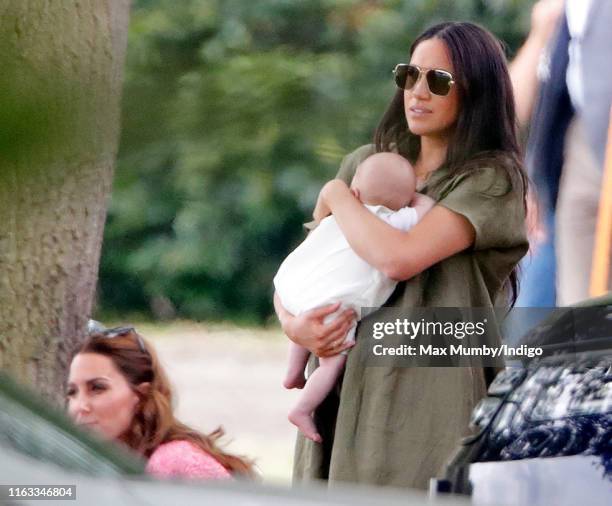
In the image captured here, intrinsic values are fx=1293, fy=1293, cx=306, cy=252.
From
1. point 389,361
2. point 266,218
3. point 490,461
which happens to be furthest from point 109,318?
point 389,361

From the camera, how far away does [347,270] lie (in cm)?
346

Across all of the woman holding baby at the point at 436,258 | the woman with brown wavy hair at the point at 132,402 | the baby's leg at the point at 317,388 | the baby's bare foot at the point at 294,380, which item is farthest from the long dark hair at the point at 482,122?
the woman with brown wavy hair at the point at 132,402

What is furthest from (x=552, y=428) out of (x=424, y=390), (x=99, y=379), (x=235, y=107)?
(x=235, y=107)

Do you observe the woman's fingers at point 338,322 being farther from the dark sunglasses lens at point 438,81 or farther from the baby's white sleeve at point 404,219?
the dark sunglasses lens at point 438,81

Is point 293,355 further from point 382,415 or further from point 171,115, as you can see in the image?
point 171,115

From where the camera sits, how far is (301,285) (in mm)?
3494

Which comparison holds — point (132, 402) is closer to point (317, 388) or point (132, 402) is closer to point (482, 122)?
point (317, 388)

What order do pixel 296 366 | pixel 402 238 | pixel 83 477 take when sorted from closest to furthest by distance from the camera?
pixel 83 477
pixel 402 238
pixel 296 366

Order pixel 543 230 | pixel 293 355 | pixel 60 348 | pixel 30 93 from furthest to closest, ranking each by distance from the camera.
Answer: pixel 543 230 < pixel 293 355 < pixel 60 348 < pixel 30 93

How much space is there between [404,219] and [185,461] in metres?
0.86

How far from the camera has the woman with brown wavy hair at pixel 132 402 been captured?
326 cm

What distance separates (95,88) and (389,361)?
278 cm

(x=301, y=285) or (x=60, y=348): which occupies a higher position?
(x=301, y=285)

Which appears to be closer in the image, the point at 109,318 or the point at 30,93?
the point at 30,93
